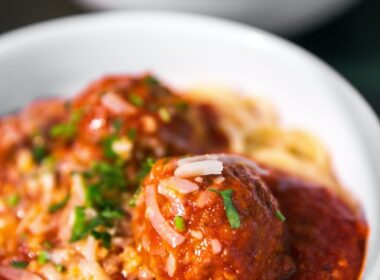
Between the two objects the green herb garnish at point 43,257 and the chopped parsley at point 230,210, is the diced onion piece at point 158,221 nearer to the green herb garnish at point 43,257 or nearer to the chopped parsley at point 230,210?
the chopped parsley at point 230,210

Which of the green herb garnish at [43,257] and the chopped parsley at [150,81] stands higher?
A: the chopped parsley at [150,81]

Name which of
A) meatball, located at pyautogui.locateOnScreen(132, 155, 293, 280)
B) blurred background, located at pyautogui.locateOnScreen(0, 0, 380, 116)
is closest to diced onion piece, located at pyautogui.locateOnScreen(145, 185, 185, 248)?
meatball, located at pyautogui.locateOnScreen(132, 155, 293, 280)

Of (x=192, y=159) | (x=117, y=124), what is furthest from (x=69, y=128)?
(x=192, y=159)

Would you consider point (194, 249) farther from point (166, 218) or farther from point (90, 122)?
point (90, 122)

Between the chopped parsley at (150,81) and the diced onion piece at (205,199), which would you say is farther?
the chopped parsley at (150,81)

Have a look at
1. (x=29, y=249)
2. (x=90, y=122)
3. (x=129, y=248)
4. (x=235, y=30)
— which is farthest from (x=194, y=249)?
(x=235, y=30)

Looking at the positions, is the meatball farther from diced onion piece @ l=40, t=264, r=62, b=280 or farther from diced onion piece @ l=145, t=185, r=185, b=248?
diced onion piece @ l=40, t=264, r=62, b=280

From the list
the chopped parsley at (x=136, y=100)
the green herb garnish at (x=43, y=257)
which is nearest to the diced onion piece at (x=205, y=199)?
the green herb garnish at (x=43, y=257)
